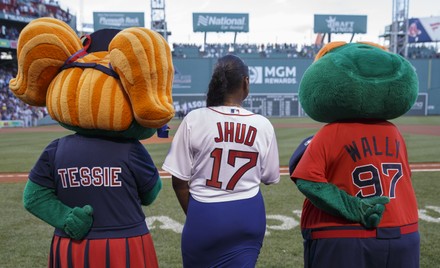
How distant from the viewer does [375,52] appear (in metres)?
2.37

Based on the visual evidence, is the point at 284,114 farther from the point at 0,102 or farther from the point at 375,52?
the point at 375,52

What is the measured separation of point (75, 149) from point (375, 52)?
179 centimetres

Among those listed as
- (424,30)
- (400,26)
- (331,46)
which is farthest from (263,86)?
(331,46)

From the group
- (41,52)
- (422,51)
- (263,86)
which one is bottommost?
(263,86)

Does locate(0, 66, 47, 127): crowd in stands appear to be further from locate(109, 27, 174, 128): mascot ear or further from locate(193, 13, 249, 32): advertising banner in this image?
locate(109, 27, 174, 128): mascot ear

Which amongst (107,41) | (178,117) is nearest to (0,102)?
(178,117)

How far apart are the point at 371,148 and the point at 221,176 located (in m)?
0.86

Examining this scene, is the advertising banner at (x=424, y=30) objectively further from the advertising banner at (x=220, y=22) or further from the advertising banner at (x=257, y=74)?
the advertising banner at (x=220, y=22)

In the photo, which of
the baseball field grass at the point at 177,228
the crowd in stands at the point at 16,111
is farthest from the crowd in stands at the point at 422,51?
the baseball field grass at the point at 177,228

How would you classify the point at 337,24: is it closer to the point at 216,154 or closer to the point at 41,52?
the point at 216,154

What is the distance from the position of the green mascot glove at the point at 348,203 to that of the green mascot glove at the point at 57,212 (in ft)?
4.00

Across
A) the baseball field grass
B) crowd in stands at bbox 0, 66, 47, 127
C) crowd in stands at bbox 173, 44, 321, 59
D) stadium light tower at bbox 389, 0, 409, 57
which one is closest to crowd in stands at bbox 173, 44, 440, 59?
crowd in stands at bbox 173, 44, 321, 59

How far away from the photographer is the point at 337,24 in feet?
152

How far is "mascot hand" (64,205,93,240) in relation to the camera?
211 centimetres
